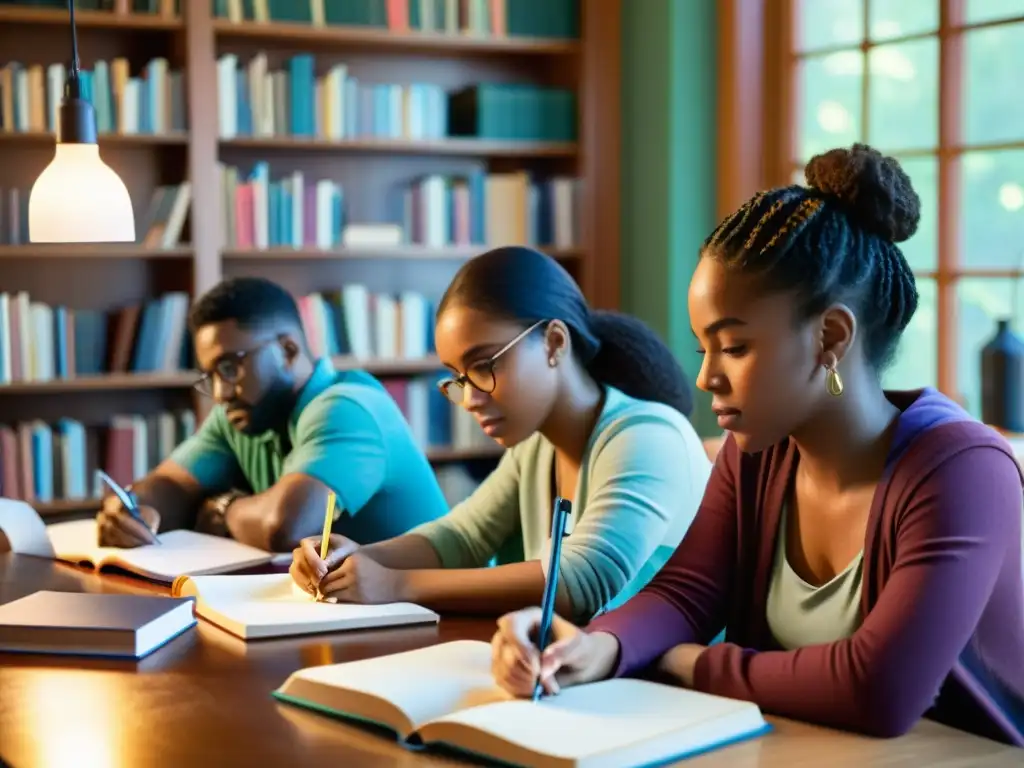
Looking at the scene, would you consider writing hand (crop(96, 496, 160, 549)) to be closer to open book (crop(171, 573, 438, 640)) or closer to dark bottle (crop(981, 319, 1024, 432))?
open book (crop(171, 573, 438, 640))

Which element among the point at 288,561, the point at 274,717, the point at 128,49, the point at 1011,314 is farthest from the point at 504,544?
the point at 128,49

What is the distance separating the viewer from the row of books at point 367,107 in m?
4.38

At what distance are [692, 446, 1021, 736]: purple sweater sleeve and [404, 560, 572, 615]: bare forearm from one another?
46 centimetres

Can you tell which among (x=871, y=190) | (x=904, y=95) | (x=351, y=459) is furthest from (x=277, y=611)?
(x=904, y=95)

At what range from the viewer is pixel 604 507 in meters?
1.88

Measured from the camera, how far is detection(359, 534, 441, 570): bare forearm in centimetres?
203

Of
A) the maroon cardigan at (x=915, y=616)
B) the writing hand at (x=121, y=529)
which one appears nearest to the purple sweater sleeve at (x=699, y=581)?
the maroon cardigan at (x=915, y=616)

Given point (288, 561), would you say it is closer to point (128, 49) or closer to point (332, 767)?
point (332, 767)

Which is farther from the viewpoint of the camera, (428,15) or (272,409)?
(428,15)

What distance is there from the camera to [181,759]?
4.12ft

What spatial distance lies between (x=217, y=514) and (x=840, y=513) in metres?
1.41

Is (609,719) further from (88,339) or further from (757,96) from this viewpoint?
(757,96)

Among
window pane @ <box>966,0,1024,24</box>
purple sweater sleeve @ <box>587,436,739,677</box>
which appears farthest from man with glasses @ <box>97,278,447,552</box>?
window pane @ <box>966,0,1024,24</box>

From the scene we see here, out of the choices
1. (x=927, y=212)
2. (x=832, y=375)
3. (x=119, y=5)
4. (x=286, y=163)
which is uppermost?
(x=119, y=5)
